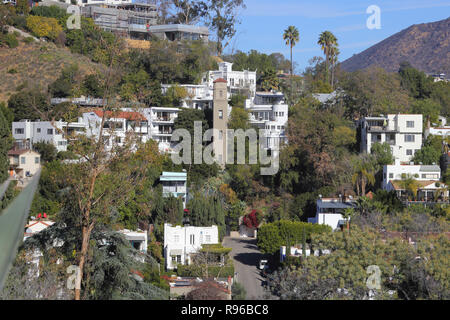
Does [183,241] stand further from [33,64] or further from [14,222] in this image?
[33,64]

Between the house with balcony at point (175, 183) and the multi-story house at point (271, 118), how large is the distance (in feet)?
26.0

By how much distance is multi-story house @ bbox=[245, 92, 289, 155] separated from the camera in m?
43.3

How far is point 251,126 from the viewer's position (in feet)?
141

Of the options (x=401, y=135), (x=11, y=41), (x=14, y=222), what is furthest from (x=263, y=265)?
(x=11, y=41)

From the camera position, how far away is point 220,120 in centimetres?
4197

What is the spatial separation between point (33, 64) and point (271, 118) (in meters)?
24.5

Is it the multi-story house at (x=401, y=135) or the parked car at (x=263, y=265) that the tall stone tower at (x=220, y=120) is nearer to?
the multi-story house at (x=401, y=135)

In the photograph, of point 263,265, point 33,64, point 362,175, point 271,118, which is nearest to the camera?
point 263,265

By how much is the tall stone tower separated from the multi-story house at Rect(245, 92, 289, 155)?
269cm

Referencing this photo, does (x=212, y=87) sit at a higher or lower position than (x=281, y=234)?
higher

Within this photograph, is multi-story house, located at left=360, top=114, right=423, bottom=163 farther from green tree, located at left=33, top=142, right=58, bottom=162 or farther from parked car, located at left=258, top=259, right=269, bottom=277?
green tree, located at left=33, top=142, right=58, bottom=162

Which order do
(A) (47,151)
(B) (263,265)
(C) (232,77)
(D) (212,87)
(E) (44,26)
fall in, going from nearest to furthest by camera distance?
1. (B) (263,265)
2. (A) (47,151)
3. (D) (212,87)
4. (C) (232,77)
5. (E) (44,26)

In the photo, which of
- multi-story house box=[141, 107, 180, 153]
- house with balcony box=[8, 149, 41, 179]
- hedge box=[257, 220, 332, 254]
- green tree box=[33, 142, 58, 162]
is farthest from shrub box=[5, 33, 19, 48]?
hedge box=[257, 220, 332, 254]
